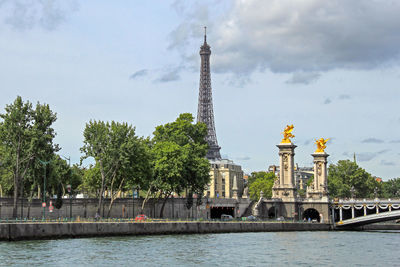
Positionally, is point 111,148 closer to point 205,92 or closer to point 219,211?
point 219,211


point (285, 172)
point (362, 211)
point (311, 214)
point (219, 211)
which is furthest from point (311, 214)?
point (219, 211)

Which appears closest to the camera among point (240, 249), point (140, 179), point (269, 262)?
point (269, 262)

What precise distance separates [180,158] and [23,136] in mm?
26699

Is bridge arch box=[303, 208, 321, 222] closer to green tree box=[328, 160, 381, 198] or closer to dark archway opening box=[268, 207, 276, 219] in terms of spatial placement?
dark archway opening box=[268, 207, 276, 219]

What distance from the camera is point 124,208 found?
101 m

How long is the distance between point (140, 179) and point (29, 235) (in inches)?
1137

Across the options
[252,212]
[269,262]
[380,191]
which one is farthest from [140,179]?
[380,191]

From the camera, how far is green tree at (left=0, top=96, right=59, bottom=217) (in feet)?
254

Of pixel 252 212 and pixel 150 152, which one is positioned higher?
pixel 150 152

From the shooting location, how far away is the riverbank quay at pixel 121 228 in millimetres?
63875

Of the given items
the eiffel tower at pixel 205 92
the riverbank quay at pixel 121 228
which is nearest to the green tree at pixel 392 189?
the eiffel tower at pixel 205 92

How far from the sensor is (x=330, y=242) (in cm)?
7538

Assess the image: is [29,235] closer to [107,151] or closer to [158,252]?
[158,252]

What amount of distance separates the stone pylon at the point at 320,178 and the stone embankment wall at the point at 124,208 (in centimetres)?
1165
